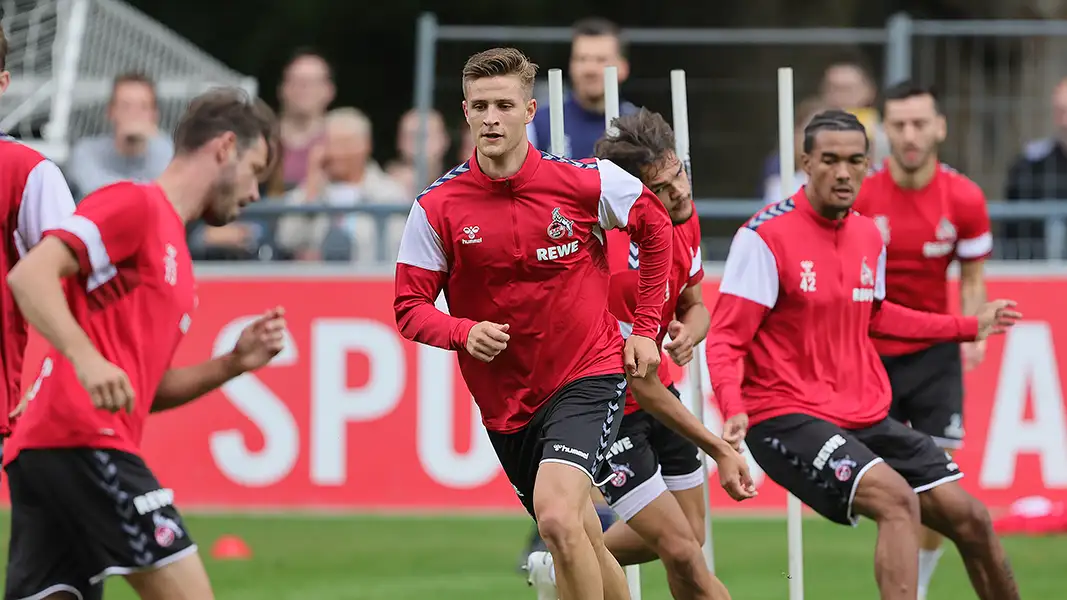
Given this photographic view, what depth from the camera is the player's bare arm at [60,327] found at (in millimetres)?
5215

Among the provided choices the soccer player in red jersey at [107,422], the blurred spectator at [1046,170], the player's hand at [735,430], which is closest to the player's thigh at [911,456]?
the player's hand at [735,430]

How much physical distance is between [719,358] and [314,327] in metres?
5.83

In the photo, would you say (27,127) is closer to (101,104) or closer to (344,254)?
(101,104)

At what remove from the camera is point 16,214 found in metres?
6.29

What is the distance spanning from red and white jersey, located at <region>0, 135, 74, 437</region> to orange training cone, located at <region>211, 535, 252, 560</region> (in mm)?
4515

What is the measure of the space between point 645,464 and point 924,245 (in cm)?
281

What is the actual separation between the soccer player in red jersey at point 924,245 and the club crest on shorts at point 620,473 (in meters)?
2.69

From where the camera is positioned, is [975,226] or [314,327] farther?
[314,327]

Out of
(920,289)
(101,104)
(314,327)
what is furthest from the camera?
(101,104)

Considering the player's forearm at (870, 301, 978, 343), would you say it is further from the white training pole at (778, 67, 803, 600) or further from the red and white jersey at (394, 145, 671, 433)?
the red and white jersey at (394, 145, 671, 433)

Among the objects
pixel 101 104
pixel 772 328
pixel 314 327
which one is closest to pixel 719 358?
pixel 772 328

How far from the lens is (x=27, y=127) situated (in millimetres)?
13422

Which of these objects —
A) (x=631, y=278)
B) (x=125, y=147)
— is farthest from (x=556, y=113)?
(x=125, y=147)

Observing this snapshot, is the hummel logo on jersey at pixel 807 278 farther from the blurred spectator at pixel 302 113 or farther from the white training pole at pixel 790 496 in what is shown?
the blurred spectator at pixel 302 113
